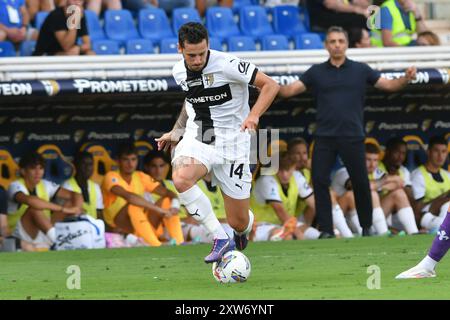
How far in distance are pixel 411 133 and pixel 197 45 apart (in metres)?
7.63

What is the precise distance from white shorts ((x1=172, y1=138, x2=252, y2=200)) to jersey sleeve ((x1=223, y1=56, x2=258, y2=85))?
1.77 feet

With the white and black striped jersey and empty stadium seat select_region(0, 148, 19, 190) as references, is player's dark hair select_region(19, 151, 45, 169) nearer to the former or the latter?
empty stadium seat select_region(0, 148, 19, 190)

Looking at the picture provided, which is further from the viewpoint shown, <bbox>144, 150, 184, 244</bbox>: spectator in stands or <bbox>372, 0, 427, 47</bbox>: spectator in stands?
<bbox>372, 0, 427, 47</bbox>: spectator in stands

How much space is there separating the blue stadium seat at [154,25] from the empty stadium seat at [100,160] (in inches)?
67.8

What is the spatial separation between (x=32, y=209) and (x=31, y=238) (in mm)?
342

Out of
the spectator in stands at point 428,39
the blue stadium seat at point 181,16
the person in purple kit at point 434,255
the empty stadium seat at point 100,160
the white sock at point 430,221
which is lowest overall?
the white sock at point 430,221

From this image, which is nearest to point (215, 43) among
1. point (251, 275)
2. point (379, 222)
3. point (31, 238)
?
point (379, 222)

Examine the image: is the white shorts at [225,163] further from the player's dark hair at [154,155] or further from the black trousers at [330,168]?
the player's dark hair at [154,155]

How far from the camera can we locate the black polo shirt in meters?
14.0

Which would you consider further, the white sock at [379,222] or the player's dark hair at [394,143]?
the player's dark hair at [394,143]

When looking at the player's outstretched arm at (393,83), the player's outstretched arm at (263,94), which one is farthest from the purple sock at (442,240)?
the player's outstretched arm at (393,83)

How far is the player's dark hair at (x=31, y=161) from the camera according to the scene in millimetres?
14344

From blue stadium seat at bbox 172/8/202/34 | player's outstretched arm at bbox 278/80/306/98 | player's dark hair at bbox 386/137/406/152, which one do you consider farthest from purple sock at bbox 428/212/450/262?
blue stadium seat at bbox 172/8/202/34
